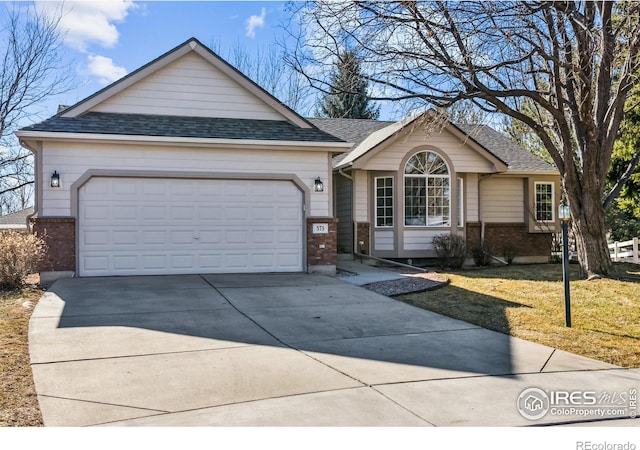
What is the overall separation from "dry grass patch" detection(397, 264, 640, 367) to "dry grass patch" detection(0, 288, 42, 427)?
624cm

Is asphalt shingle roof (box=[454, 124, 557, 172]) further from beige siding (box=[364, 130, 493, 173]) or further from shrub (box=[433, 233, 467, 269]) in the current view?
shrub (box=[433, 233, 467, 269])

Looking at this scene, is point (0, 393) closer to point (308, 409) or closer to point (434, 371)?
point (308, 409)

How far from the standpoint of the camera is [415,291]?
11562mm

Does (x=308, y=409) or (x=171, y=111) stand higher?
(x=171, y=111)

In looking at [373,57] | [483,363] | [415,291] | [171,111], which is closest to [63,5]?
[171,111]

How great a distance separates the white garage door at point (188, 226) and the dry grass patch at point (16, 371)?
122 inches

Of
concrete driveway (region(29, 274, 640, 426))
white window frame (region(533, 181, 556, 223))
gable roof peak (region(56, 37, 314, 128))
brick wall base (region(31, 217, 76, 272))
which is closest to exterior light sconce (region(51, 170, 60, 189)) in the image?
brick wall base (region(31, 217, 76, 272))

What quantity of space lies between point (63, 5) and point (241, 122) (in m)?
10.8

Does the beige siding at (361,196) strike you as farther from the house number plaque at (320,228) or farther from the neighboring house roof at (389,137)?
the house number plaque at (320,228)

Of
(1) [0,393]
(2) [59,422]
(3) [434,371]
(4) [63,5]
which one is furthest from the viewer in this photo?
(4) [63,5]

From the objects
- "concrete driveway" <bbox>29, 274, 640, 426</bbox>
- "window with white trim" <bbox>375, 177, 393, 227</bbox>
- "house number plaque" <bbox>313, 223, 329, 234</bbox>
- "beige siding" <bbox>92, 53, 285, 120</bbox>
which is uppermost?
"beige siding" <bbox>92, 53, 285, 120</bbox>
